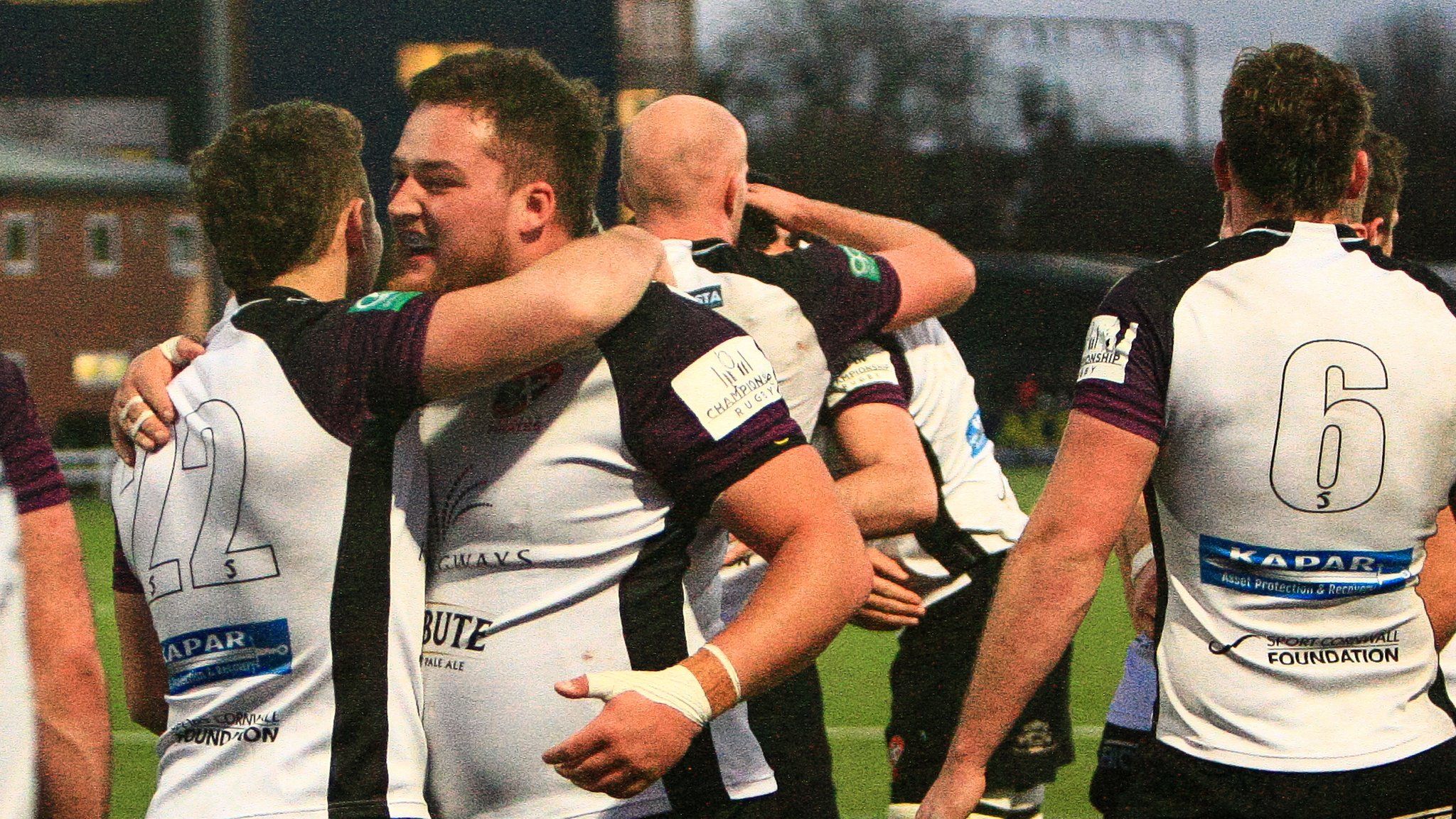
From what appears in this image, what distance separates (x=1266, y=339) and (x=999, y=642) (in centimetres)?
61

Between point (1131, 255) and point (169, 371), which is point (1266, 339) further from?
point (1131, 255)

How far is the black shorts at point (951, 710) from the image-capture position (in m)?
4.74

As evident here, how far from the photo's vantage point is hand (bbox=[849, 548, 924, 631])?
3.46 meters

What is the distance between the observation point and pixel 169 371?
2703 millimetres

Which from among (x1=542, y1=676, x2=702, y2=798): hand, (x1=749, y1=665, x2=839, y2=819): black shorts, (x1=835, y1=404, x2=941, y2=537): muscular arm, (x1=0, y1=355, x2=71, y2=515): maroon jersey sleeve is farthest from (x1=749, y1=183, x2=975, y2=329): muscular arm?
(x1=0, y1=355, x2=71, y2=515): maroon jersey sleeve

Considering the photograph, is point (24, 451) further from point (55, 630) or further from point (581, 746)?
point (581, 746)

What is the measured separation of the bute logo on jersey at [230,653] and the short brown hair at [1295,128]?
64.6 inches

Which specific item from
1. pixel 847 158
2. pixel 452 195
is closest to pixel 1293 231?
pixel 452 195

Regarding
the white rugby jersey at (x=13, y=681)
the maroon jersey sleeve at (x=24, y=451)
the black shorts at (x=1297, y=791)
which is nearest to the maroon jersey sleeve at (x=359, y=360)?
the maroon jersey sleeve at (x=24, y=451)

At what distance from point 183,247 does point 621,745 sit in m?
50.9

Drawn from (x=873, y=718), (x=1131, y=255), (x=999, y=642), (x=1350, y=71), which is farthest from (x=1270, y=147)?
(x=1131, y=255)

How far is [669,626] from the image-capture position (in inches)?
101

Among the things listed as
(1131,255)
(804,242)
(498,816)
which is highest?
(804,242)

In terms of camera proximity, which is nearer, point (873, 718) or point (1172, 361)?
point (1172, 361)
